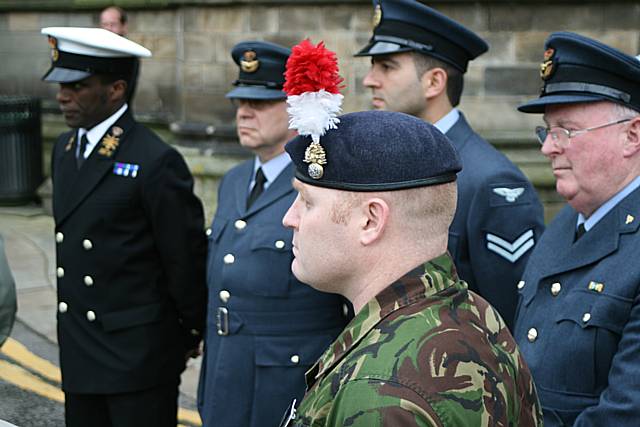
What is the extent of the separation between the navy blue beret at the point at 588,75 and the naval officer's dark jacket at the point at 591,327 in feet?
1.05

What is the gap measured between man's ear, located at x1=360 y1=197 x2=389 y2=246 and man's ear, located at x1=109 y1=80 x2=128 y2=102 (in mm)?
2506

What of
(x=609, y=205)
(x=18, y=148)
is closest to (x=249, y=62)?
(x=609, y=205)

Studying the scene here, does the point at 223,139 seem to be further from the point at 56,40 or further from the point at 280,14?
the point at 56,40

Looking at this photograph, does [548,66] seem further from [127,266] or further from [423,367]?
[127,266]

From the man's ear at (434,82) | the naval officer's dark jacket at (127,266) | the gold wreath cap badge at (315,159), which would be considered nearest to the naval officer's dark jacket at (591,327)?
the man's ear at (434,82)

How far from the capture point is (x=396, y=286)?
76.5 inches

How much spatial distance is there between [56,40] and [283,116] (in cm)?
112

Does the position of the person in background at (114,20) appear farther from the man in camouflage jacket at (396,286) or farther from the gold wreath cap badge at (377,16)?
the man in camouflage jacket at (396,286)

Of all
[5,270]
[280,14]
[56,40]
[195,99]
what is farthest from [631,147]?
[195,99]

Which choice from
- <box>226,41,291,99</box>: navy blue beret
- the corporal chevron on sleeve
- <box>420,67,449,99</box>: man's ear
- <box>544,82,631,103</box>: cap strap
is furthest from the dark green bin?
<box>544,82,631,103</box>: cap strap

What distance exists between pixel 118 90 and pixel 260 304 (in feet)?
4.08

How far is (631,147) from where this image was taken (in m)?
2.92

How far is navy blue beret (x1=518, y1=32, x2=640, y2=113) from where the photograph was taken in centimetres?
298

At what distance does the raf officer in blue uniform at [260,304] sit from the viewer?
11.9 feet
